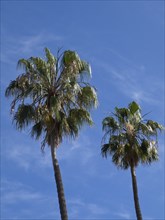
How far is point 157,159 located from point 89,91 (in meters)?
7.24

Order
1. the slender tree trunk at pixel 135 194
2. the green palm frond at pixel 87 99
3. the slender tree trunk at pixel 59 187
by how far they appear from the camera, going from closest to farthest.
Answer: the slender tree trunk at pixel 59 187
the green palm frond at pixel 87 99
the slender tree trunk at pixel 135 194

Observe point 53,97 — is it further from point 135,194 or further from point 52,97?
point 135,194

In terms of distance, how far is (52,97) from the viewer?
26.2 metres

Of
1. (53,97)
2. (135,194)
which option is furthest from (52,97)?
(135,194)

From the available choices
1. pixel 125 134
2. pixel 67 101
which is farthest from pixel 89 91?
pixel 125 134

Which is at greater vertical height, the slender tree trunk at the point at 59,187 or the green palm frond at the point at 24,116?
the green palm frond at the point at 24,116

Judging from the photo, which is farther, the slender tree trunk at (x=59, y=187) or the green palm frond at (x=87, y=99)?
the green palm frond at (x=87, y=99)

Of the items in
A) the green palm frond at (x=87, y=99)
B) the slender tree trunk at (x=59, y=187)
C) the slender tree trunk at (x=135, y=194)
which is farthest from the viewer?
the slender tree trunk at (x=135, y=194)

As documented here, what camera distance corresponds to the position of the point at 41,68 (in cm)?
2734

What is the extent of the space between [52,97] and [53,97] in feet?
0.22

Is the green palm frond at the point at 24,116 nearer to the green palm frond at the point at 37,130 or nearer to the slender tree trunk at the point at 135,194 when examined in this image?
the green palm frond at the point at 37,130

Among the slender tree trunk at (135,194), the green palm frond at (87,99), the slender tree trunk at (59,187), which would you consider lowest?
the slender tree trunk at (59,187)

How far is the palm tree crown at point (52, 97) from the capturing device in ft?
86.1

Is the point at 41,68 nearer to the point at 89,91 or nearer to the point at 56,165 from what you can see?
the point at 89,91
